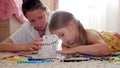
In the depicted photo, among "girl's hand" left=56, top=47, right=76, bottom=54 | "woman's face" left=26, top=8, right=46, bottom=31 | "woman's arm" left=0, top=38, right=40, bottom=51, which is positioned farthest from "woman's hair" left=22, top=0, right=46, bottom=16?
"girl's hand" left=56, top=47, right=76, bottom=54

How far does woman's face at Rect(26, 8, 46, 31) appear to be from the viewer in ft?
2.98

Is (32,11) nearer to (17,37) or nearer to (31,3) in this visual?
(31,3)

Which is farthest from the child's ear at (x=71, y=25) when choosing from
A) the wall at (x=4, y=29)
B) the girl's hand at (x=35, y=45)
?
the wall at (x=4, y=29)

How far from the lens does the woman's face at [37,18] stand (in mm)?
907

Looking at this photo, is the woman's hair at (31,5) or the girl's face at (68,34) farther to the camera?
the woman's hair at (31,5)

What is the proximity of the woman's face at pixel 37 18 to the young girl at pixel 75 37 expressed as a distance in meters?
0.15

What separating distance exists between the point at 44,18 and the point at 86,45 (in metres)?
0.28

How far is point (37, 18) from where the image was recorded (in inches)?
36.5

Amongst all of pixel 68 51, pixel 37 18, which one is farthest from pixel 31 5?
pixel 68 51

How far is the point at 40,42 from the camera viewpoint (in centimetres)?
75

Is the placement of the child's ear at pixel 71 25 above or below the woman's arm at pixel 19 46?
above

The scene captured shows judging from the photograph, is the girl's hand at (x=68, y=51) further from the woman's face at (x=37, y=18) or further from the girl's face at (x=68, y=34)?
the woman's face at (x=37, y=18)

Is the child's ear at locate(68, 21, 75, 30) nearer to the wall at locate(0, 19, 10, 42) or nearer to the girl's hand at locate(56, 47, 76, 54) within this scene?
the girl's hand at locate(56, 47, 76, 54)

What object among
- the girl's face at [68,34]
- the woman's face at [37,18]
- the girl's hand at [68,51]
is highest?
the woman's face at [37,18]
